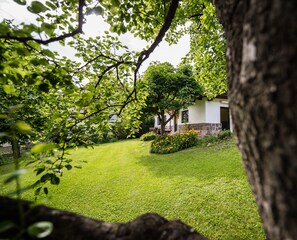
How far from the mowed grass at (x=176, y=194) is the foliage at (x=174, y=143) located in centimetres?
320

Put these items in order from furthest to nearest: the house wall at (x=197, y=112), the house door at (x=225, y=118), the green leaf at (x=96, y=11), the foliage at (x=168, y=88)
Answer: the house door at (x=225, y=118) → the house wall at (x=197, y=112) → the foliage at (x=168, y=88) → the green leaf at (x=96, y=11)

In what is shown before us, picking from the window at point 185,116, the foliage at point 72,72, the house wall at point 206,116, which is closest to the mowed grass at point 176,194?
the foliage at point 72,72

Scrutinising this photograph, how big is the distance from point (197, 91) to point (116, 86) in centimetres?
1350

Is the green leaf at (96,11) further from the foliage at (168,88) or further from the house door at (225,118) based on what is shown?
the house door at (225,118)

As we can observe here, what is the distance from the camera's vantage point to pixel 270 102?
58cm

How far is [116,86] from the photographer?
171 inches

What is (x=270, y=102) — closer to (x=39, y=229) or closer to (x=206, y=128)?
(x=39, y=229)

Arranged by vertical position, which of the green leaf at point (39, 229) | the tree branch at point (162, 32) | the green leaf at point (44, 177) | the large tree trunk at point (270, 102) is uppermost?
the tree branch at point (162, 32)

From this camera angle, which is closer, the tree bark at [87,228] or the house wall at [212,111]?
the tree bark at [87,228]

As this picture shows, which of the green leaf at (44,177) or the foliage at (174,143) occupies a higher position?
the green leaf at (44,177)

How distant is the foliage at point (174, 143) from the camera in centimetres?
1464

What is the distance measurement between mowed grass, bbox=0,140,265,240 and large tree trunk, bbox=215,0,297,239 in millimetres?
4655

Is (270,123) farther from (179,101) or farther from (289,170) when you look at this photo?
(179,101)

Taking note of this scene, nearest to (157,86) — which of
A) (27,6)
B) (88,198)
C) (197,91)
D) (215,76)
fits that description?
(197,91)
